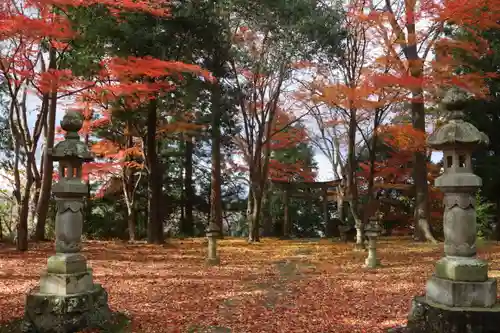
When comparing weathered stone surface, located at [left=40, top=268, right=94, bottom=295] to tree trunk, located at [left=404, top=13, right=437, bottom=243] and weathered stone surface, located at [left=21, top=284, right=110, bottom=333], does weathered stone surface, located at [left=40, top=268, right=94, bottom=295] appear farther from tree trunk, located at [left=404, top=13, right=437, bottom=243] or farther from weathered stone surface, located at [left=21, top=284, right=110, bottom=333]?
tree trunk, located at [left=404, top=13, right=437, bottom=243]

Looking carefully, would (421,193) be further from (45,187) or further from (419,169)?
(45,187)

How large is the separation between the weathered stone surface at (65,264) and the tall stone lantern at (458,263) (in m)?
3.84

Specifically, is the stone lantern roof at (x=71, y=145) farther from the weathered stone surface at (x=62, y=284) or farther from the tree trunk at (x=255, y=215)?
the tree trunk at (x=255, y=215)

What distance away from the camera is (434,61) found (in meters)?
13.9

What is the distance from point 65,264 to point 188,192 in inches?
701

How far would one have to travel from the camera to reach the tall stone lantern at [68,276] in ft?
16.7

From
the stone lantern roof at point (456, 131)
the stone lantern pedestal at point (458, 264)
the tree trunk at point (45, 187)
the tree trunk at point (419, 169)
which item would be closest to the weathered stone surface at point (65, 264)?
the stone lantern pedestal at point (458, 264)

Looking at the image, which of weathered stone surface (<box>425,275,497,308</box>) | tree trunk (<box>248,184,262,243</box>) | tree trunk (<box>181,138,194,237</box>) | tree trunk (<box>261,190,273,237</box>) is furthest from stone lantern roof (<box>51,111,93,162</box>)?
tree trunk (<box>261,190,273,237</box>)

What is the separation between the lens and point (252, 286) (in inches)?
320

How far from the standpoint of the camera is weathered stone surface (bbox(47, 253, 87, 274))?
5.27 metres

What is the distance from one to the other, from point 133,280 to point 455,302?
6.04m

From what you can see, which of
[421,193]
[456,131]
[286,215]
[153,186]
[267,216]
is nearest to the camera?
[456,131]

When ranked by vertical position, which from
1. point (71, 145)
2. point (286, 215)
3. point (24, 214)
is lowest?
point (286, 215)

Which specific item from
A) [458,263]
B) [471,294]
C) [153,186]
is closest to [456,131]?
[458,263]
